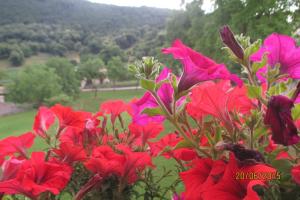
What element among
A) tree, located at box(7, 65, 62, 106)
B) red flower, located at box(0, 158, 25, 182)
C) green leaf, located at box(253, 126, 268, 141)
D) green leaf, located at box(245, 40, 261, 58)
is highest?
green leaf, located at box(245, 40, 261, 58)

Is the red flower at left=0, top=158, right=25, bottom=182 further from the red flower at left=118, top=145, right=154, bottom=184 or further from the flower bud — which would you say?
the flower bud

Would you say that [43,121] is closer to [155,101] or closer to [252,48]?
[155,101]

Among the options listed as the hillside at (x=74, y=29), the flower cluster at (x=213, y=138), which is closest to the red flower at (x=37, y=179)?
the flower cluster at (x=213, y=138)

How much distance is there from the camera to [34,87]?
2884 cm

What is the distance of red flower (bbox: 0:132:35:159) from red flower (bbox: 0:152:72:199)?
96mm

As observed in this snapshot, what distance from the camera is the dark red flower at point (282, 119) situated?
323 mm

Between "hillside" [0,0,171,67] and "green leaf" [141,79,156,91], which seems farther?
"hillside" [0,0,171,67]

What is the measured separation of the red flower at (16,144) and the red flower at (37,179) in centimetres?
10

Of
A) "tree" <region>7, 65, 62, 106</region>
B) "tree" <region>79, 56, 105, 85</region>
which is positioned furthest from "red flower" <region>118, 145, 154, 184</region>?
"tree" <region>79, 56, 105, 85</region>

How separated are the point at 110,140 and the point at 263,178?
0.33 meters

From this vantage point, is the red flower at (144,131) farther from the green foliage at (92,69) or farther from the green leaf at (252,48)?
the green foliage at (92,69)

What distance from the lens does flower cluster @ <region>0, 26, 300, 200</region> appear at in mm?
346

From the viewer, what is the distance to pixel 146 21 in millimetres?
52938

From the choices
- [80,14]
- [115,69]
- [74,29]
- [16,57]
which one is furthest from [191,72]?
[80,14]
